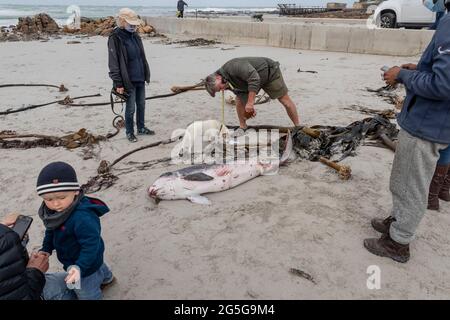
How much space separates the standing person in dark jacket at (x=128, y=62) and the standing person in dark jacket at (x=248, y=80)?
1.22m

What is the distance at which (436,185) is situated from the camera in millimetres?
3738

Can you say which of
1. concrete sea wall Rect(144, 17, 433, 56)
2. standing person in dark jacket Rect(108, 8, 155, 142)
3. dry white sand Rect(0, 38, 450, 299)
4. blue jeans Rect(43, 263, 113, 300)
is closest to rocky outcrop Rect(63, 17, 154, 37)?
concrete sea wall Rect(144, 17, 433, 56)

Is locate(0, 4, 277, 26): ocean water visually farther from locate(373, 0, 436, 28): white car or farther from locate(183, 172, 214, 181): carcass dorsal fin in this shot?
locate(183, 172, 214, 181): carcass dorsal fin

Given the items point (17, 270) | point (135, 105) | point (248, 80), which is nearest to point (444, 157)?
point (248, 80)

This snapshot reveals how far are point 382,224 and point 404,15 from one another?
14.2 m

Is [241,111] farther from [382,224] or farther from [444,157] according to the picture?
[444,157]

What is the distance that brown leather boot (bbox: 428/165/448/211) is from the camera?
3.55 m

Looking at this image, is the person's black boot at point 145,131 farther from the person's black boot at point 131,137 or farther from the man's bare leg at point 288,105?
the man's bare leg at point 288,105

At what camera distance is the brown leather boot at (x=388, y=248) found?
3.15 metres

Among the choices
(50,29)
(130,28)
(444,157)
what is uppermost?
(50,29)

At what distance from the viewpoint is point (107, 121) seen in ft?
23.9

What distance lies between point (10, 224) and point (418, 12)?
646 inches
